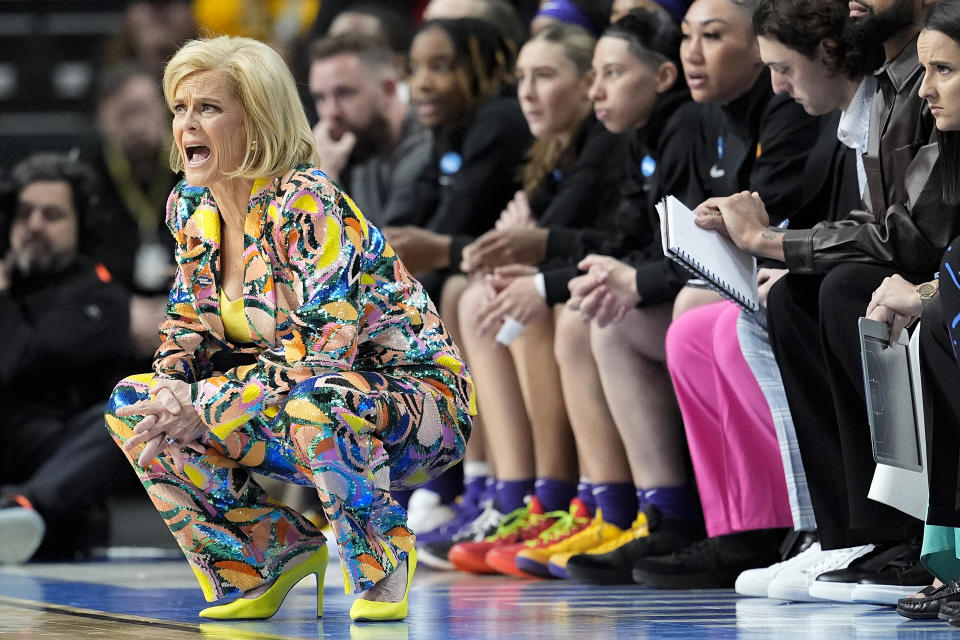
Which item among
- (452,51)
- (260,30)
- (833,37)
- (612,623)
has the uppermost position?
(260,30)

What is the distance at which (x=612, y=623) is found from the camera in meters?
A: 2.48

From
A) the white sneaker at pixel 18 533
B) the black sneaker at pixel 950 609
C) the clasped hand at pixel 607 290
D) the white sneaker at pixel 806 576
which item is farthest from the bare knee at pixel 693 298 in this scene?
the white sneaker at pixel 18 533

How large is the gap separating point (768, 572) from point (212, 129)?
49.5 inches

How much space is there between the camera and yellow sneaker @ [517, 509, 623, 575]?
138 inches

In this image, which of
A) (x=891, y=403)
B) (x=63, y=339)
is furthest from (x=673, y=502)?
(x=63, y=339)

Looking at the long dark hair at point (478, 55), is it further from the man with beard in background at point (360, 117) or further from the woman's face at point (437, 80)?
the man with beard in background at point (360, 117)

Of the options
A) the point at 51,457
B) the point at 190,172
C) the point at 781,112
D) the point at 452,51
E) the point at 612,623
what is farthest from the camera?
the point at 51,457

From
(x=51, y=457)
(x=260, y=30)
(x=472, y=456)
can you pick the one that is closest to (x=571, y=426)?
(x=472, y=456)

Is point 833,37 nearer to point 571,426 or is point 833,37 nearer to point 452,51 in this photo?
point 571,426

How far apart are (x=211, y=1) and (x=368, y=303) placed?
4.68m

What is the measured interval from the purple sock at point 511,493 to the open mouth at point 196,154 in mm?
1523

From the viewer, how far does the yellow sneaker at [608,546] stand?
3395mm

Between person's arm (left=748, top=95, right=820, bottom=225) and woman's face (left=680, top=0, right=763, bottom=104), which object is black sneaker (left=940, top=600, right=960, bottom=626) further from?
woman's face (left=680, top=0, right=763, bottom=104)

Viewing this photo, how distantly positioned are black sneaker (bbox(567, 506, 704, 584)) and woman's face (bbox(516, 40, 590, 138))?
114 cm
